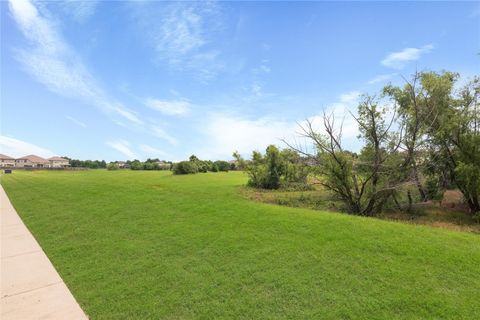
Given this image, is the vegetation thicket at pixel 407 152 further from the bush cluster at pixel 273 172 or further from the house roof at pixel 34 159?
the house roof at pixel 34 159

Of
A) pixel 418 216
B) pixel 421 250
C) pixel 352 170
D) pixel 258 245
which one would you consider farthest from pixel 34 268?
pixel 418 216

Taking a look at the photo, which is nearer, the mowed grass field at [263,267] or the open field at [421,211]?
the mowed grass field at [263,267]

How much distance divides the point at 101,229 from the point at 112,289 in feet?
11.8

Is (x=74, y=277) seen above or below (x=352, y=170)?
below

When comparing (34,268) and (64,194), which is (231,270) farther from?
(64,194)

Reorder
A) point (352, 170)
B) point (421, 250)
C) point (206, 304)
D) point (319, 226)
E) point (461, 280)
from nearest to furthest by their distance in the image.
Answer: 1. point (206, 304)
2. point (461, 280)
3. point (421, 250)
4. point (319, 226)
5. point (352, 170)

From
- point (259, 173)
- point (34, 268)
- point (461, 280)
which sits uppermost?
point (259, 173)

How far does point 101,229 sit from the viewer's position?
23.7ft

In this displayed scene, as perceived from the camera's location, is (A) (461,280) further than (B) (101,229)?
No

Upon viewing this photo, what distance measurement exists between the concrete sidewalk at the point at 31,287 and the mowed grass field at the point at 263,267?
0.59 ft

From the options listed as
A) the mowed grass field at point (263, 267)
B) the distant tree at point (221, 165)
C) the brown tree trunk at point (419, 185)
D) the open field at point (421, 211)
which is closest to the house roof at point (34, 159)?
the distant tree at point (221, 165)

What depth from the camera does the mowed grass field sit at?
3521mm

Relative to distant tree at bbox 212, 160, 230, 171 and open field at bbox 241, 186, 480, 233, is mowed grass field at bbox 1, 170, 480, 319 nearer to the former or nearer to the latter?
open field at bbox 241, 186, 480, 233

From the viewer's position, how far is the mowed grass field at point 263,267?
352cm
